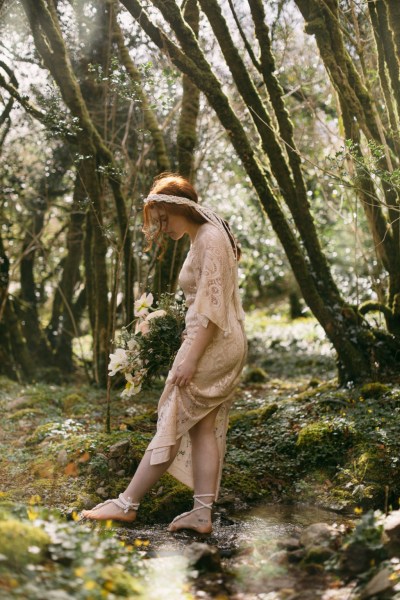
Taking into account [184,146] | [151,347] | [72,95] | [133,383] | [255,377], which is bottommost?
[255,377]

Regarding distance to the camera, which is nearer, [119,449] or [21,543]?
[21,543]

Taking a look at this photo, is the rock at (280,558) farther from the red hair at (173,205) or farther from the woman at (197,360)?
the red hair at (173,205)

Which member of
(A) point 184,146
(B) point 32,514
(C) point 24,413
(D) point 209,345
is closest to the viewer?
(B) point 32,514

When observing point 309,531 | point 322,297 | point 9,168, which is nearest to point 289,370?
point 322,297

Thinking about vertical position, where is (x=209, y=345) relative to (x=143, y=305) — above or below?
below

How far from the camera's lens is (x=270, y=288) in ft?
69.5

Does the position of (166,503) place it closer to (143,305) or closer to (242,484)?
(242,484)

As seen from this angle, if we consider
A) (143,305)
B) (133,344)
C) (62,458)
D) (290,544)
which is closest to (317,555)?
(290,544)

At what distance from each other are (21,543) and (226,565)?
45.5 inches

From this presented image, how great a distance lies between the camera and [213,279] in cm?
408

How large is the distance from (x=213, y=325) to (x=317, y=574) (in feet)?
4.98

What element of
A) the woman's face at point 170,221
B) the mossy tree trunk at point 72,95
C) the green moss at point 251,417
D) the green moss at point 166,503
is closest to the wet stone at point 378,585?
the green moss at point 166,503

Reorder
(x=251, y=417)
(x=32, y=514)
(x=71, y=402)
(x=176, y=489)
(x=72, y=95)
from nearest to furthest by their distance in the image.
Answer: (x=32, y=514) → (x=176, y=489) → (x=251, y=417) → (x=72, y=95) → (x=71, y=402)

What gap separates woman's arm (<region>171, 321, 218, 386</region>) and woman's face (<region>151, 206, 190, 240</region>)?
0.61 meters
